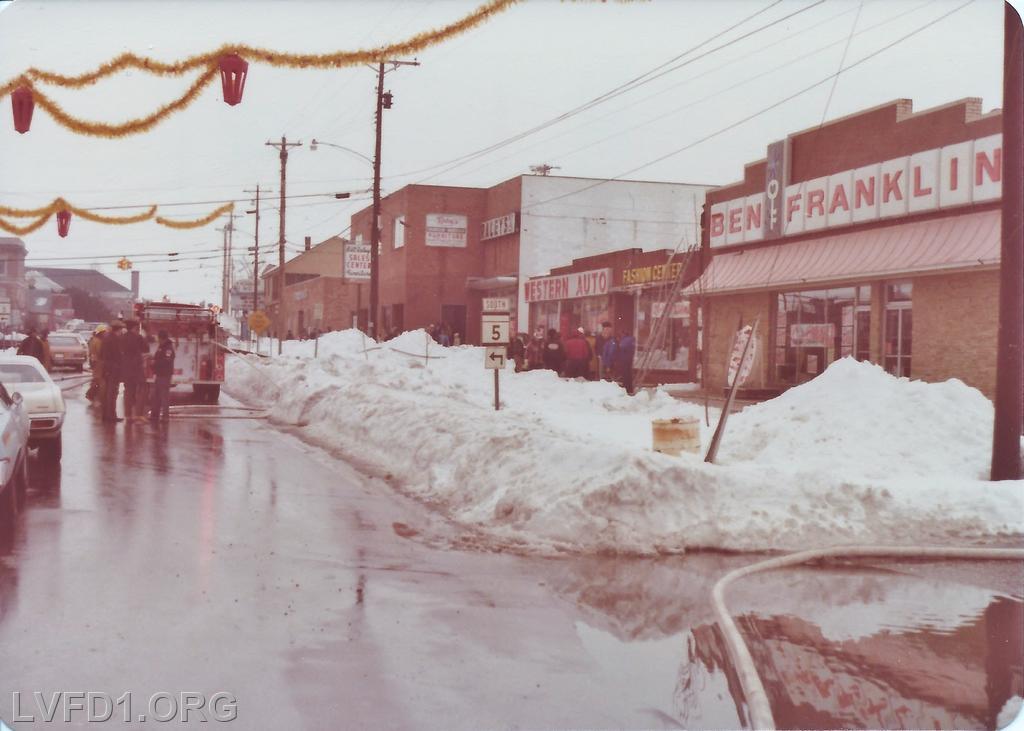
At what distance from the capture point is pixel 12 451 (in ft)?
34.5

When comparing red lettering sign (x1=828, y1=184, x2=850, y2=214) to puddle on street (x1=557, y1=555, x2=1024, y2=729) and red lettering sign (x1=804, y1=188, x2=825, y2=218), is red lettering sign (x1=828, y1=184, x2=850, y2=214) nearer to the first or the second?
red lettering sign (x1=804, y1=188, x2=825, y2=218)

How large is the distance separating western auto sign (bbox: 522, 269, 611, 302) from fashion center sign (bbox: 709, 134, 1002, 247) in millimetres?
11029

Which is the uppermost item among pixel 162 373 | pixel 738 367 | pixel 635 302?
pixel 635 302

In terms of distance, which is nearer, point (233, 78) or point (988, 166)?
point (233, 78)

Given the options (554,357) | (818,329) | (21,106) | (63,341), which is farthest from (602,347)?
(63,341)

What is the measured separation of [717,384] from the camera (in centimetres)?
3125

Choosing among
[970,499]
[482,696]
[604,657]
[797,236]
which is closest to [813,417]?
[970,499]

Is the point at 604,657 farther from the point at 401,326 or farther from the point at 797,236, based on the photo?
the point at 401,326

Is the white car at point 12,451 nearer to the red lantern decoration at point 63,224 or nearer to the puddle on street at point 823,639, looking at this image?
the puddle on street at point 823,639

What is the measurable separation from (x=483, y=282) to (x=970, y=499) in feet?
156

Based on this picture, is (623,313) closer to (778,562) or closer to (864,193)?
(864,193)

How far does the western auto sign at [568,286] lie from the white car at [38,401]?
94.3ft

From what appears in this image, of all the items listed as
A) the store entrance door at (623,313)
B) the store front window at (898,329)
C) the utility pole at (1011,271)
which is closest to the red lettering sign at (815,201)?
the store front window at (898,329)

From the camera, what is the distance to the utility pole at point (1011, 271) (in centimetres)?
1191
